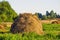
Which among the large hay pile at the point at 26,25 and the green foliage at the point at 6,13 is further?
the green foliage at the point at 6,13

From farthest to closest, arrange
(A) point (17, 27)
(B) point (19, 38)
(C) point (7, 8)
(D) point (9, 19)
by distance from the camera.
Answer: (C) point (7, 8) → (D) point (9, 19) → (A) point (17, 27) → (B) point (19, 38)

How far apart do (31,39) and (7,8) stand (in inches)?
2142

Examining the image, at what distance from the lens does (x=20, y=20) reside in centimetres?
2617

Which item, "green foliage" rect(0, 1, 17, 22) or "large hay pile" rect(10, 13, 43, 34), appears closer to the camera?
"large hay pile" rect(10, 13, 43, 34)

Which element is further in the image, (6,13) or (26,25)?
(6,13)

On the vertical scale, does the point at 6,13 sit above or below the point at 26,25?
above

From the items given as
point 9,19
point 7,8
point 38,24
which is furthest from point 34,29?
point 7,8

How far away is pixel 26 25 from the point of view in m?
25.6

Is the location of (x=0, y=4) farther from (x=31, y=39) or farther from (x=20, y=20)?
(x=31, y=39)

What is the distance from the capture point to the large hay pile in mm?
25303

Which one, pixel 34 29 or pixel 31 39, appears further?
pixel 34 29

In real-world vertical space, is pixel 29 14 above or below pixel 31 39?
above

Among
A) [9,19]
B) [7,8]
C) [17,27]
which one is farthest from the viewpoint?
[7,8]

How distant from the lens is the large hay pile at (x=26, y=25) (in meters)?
25.3
